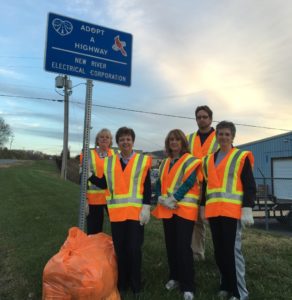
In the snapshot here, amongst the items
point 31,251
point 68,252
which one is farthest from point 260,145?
point 68,252

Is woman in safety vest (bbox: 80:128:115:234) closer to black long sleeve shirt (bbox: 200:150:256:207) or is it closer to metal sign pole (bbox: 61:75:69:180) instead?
black long sleeve shirt (bbox: 200:150:256:207)

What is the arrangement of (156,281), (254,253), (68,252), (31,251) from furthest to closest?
1. (31,251)
2. (254,253)
3. (156,281)
4. (68,252)

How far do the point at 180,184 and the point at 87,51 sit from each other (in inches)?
75.2

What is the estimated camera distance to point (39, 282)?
16.1 feet

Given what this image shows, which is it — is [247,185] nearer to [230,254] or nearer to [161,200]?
[230,254]

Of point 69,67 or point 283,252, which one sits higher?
point 69,67

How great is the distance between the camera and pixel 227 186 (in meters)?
4.13

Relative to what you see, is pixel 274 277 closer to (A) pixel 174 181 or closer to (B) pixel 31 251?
(A) pixel 174 181

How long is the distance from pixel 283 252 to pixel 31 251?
4123 mm

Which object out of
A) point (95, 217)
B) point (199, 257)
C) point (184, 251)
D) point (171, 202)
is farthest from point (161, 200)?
point (199, 257)

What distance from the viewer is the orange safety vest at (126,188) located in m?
4.37

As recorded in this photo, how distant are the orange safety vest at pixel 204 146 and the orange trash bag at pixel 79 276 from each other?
1.87m

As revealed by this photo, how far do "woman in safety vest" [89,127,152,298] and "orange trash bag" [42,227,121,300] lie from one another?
0.25 m

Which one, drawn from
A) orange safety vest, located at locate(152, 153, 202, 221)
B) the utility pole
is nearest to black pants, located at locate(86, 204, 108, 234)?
orange safety vest, located at locate(152, 153, 202, 221)
